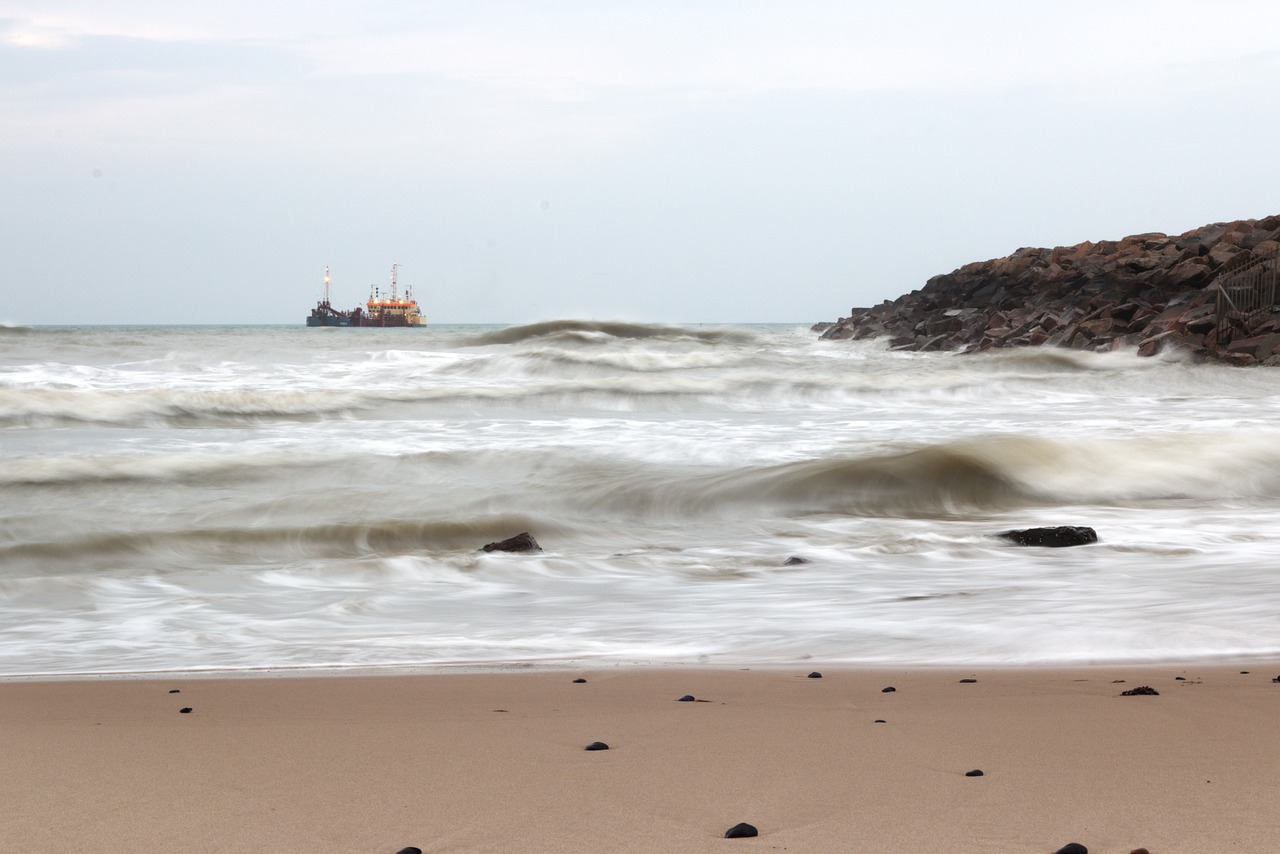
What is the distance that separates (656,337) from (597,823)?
44757 millimetres

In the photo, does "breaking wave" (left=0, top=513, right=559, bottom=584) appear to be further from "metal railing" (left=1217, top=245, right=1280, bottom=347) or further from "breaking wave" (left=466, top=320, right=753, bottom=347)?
"breaking wave" (left=466, top=320, right=753, bottom=347)

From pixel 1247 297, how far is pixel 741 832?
2350 cm

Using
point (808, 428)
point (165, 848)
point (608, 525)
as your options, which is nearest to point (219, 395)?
point (808, 428)

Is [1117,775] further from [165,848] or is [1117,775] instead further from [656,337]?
[656,337]

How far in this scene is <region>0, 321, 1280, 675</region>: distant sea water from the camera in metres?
4.61

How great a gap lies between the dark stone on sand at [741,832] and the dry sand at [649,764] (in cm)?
2

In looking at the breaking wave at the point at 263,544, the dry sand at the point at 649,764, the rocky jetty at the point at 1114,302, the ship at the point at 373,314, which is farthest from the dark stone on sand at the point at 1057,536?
the ship at the point at 373,314

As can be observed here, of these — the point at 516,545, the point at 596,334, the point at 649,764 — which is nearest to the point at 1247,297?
the point at 516,545

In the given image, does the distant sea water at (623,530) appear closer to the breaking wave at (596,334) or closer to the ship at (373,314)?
the breaking wave at (596,334)

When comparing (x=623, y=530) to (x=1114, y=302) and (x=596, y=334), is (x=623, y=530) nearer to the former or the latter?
(x=1114, y=302)

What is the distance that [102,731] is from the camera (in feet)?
9.84

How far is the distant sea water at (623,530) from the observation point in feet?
15.1

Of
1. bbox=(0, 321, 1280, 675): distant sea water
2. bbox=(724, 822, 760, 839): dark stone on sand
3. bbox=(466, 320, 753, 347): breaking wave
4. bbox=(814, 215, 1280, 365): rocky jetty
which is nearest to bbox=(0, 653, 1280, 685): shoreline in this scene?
bbox=(0, 321, 1280, 675): distant sea water

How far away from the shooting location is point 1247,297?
22453 mm
